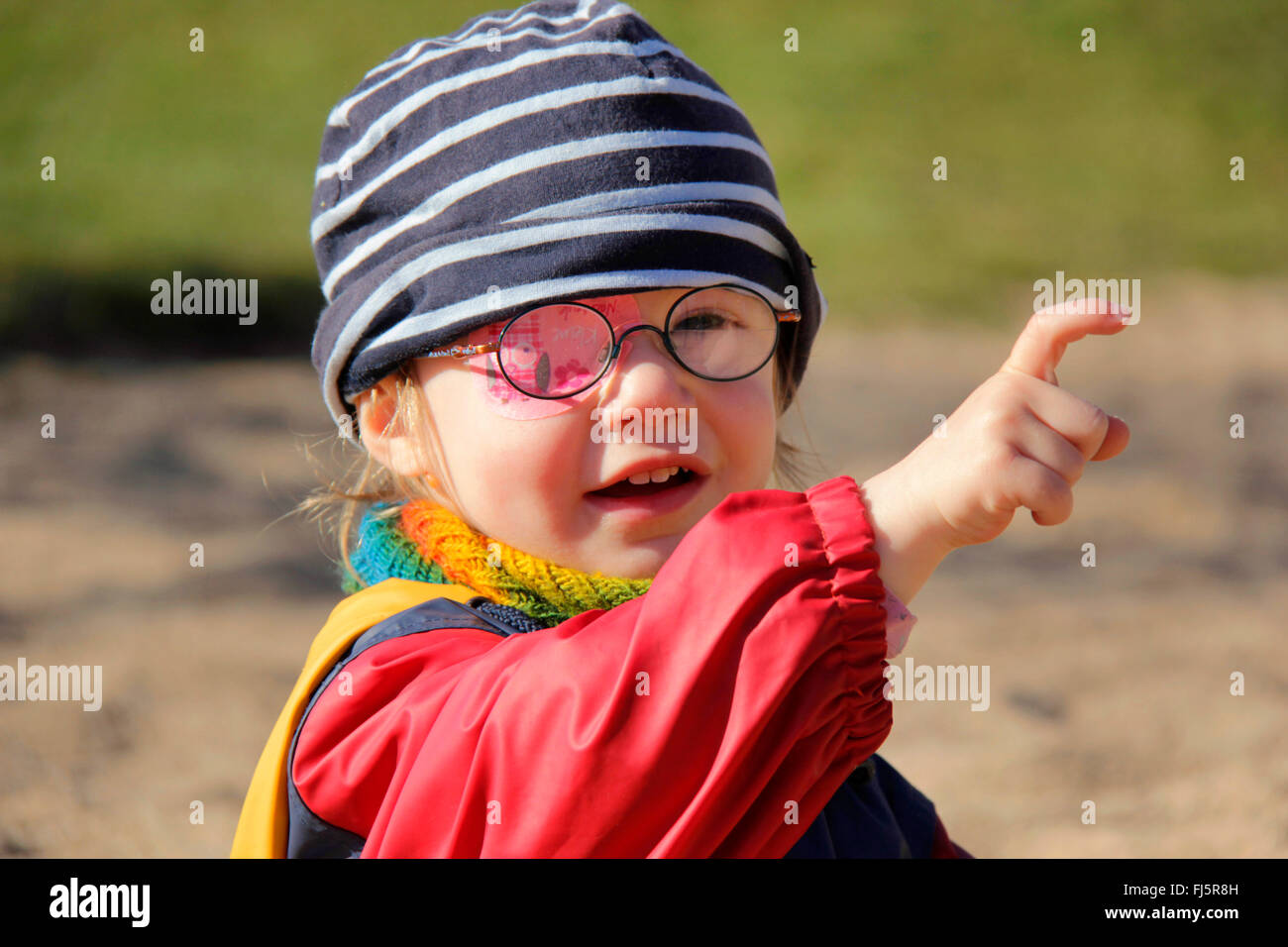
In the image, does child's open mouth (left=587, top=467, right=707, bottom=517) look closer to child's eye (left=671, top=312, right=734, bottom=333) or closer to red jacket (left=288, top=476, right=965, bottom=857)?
child's eye (left=671, top=312, right=734, bottom=333)

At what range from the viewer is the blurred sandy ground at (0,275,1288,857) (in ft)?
8.04

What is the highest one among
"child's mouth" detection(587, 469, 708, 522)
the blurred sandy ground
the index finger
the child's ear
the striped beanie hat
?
the striped beanie hat

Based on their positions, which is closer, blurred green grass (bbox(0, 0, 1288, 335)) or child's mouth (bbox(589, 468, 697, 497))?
child's mouth (bbox(589, 468, 697, 497))

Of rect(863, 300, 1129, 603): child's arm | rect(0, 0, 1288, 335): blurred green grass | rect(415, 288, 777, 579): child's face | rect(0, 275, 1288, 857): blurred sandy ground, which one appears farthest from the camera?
rect(0, 0, 1288, 335): blurred green grass

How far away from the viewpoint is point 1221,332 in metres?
5.52

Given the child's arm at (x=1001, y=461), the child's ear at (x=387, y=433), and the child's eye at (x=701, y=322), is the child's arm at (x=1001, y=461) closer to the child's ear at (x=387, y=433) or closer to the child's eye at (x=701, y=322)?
the child's eye at (x=701, y=322)

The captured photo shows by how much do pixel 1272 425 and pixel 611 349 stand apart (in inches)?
165

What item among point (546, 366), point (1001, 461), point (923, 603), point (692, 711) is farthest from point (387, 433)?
point (923, 603)

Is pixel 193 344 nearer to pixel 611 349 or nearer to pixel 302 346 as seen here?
pixel 302 346

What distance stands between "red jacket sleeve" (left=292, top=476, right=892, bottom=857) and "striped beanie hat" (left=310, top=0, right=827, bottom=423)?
0.37 meters

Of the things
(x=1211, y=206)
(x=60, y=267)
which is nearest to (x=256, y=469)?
(x=60, y=267)

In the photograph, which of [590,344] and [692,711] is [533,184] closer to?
[590,344]

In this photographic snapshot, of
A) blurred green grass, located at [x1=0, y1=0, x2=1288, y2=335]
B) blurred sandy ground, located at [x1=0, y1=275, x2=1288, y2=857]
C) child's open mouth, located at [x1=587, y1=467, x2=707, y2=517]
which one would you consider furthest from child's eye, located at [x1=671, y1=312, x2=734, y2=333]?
blurred green grass, located at [x1=0, y1=0, x2=1288, y2=335]

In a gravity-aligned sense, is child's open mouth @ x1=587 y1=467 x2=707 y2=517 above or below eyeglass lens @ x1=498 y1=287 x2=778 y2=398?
below
